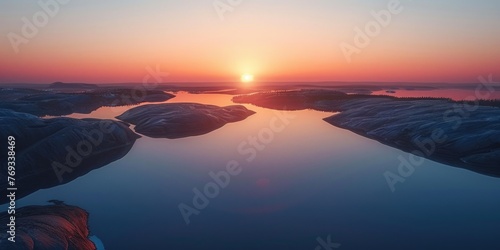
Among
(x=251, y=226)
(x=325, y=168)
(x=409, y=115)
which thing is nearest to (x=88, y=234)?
(x=251, y=226)

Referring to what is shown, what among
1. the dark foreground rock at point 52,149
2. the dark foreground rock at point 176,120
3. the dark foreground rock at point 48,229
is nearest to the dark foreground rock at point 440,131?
the dark foreground rock at point 176,120
